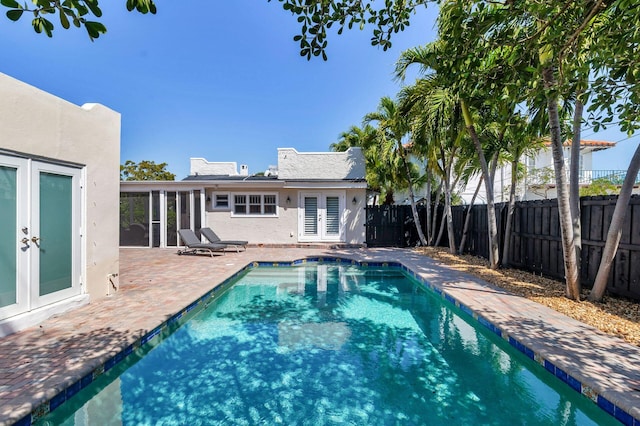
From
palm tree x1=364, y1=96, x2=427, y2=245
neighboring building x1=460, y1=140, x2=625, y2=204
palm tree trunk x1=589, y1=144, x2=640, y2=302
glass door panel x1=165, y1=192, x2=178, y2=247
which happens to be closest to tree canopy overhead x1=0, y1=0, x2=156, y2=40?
palm tree trunk x1=589, y1=144, x2=640, y2=302

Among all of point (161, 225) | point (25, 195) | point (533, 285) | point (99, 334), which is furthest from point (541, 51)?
point (161, 225)

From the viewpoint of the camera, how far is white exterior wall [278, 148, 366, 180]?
16.4 metres

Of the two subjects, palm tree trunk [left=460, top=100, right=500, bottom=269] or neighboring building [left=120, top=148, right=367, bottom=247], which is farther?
neighboring building [left=120, top=148, right=367, bottom=247]

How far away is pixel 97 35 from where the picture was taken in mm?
1807

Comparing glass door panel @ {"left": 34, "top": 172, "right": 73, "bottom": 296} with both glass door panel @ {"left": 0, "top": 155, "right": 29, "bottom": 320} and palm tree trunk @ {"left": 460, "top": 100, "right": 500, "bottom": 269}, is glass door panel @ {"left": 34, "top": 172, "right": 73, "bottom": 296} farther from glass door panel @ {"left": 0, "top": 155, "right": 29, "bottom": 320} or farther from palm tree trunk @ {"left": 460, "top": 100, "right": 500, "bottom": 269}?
palm tree trunk @ {"left": 460, "top": 100, "right": 500, "bottom": 269}

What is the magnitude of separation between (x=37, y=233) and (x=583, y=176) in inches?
1352

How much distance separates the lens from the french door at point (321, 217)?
15961 millimetres

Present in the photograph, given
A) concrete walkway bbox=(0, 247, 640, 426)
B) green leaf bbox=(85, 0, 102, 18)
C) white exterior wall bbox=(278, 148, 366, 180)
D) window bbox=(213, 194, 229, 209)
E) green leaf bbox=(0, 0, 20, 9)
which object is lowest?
concrete walkway bbox=(0, 247, 640, 426)

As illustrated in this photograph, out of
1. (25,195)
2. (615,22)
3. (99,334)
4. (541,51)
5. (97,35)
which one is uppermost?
(615,22)

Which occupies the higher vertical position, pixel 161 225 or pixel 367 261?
pixel 161 225

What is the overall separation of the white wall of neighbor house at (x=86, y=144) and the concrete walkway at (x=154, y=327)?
1002 millimetres

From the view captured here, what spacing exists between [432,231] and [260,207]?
29.7 feet

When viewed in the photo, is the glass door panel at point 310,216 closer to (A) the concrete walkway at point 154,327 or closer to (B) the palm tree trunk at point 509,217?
(A) the concrete walkway at point 154,327

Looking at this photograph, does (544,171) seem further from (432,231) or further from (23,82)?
(23,82)
